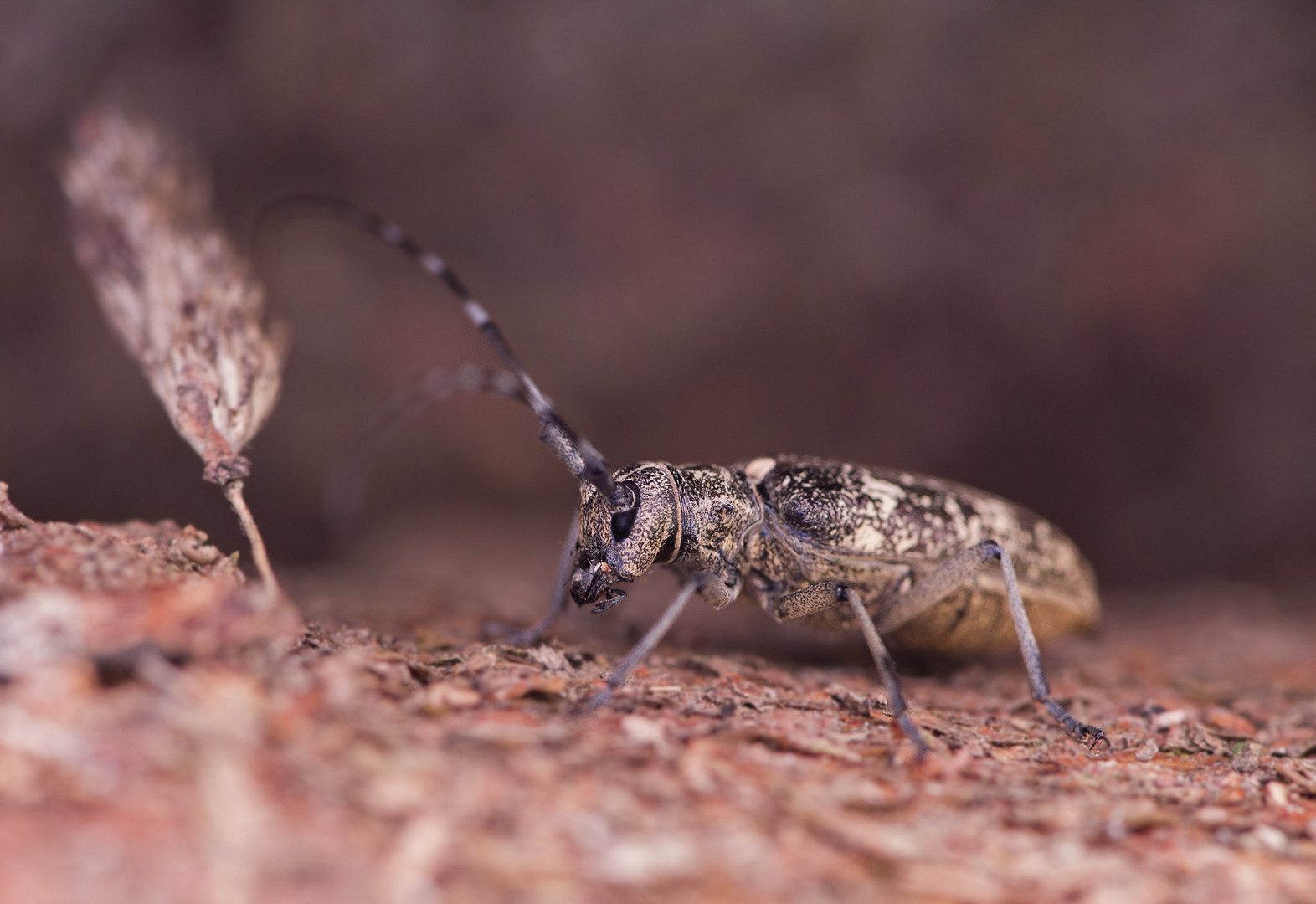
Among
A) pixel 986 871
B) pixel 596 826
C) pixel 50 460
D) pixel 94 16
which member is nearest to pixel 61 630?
pixel 596 826

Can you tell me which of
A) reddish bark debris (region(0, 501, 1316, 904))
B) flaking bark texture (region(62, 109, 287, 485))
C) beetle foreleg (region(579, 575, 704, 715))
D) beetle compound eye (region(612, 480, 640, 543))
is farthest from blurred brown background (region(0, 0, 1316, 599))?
reddish bark debris (region(0, 501, 1316, 904))

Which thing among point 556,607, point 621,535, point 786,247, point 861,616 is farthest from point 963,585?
point 786,247

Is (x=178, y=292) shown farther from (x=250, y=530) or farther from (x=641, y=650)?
(x=641, y=650)

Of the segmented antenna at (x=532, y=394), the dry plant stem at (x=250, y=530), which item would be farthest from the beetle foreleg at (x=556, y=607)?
the dry plant stem at (x=250, y=530)

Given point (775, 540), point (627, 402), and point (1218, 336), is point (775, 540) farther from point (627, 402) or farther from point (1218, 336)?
point (1218, 336)

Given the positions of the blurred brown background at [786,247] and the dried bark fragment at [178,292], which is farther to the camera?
the blurred brown background at [786,247]

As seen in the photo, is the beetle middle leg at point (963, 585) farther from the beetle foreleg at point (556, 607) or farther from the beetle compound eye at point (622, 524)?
the beetle foreleg at point (556, 607)

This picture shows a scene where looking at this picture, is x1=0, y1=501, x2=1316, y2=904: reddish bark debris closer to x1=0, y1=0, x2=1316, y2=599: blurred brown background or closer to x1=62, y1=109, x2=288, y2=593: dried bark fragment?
x1=62, y1=109, x2=288, y2=593: dried bark fragment
